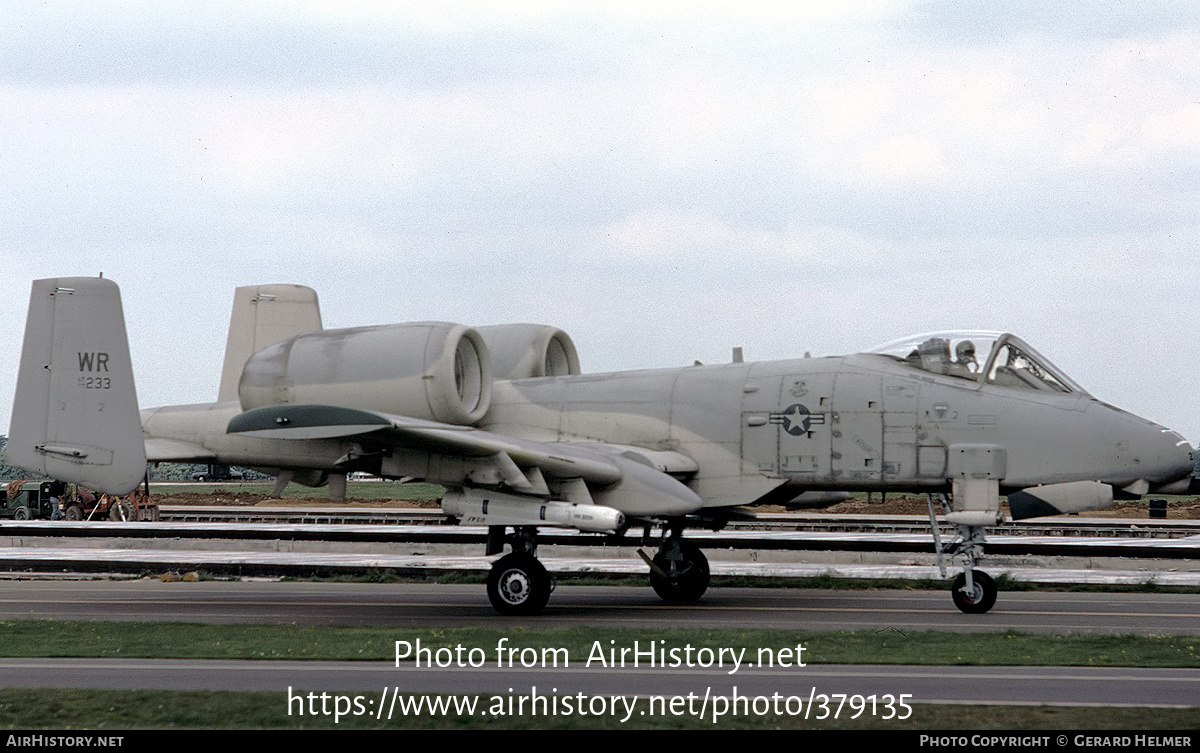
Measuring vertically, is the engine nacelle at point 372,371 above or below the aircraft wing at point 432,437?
above

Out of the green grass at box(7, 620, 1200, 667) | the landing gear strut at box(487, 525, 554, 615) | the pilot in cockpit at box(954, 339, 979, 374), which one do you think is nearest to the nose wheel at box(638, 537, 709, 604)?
the landing gear strut at box(487, 525, 554, 615)

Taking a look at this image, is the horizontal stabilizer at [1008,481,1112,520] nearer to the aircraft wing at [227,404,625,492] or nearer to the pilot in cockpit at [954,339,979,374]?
the pilot in cockpit at [954,339,979,374]

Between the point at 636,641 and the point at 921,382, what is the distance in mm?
6160

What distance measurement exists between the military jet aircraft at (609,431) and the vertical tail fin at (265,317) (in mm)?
3011

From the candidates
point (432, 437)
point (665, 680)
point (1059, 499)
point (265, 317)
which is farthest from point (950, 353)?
point (265, 317)

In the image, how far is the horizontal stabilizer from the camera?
1585cm

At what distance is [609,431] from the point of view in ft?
61.1

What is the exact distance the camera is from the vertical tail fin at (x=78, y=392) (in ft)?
58.4

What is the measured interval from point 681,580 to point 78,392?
8.99 metres

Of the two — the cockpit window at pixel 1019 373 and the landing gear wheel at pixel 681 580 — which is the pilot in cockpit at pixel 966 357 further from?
the landing gear wheel at pixel 681 580

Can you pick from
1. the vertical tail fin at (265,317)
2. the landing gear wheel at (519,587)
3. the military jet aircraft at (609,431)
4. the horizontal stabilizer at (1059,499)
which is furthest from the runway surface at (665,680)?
the vertical tail fin at (265,317)

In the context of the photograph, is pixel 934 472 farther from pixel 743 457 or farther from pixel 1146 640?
pixel 1146 640

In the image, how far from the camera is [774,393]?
58.4ft

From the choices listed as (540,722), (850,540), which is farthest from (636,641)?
(850,540)
